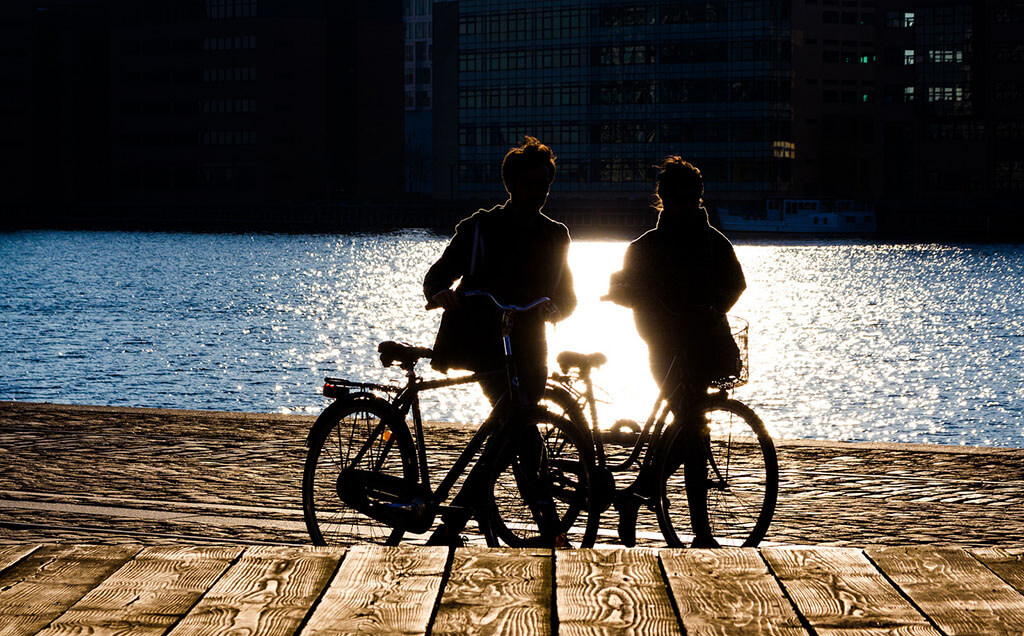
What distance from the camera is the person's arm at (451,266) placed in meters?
6.36

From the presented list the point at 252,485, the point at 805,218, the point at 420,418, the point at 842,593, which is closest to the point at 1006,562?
the point at 842,593

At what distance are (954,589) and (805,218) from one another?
13007 centimetres

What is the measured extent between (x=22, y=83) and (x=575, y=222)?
7465 centimetres

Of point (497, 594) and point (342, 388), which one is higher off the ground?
point (342, 388)

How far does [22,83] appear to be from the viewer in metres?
173

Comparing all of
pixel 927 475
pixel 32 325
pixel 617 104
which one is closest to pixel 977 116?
pixel 617 104

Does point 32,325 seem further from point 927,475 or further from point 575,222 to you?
point 575,222

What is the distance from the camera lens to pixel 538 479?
633 cm

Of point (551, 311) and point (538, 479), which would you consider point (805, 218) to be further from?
point (538, 479)

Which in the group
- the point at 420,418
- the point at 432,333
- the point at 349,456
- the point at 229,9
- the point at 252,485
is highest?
the point at 229,9

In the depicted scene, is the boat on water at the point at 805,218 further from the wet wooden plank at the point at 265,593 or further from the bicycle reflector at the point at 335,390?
the wet wooden plank at the point at 265,593

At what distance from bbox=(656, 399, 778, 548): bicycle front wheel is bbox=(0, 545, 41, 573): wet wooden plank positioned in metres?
2.98

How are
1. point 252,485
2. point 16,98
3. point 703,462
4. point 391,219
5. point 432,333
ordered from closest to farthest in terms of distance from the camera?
point 703,462 < point 252,485 < point 432,333 < point 391,219 < point 16,98

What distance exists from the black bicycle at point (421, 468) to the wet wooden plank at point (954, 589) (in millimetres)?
1916
